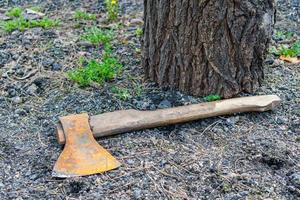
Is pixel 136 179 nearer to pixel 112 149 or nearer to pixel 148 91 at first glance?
pixel 112 149

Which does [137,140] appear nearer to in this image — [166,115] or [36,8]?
[166,115]

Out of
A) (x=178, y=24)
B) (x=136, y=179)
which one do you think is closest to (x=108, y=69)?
(x=178, y=24)

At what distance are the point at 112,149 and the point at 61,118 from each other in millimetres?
335

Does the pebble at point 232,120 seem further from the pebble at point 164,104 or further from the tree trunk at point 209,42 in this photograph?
the pebble at point 164,104

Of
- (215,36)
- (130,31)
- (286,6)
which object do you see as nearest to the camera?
(215,36)

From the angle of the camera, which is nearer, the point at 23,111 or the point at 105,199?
the point at 105,199

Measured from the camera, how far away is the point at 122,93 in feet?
10.5

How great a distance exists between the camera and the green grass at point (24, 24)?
4.12 meters

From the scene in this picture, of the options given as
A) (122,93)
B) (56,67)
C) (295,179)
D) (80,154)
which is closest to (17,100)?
(56,67)

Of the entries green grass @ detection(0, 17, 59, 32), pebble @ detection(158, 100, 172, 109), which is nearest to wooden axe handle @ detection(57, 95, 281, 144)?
pebble @ detection(158, 100, 172, 109)

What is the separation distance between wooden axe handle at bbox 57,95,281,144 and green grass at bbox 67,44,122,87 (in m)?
0.46

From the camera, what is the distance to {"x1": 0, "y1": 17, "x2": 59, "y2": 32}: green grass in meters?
4.12

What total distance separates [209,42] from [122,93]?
619 millimetres

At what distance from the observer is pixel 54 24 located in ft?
14.0
